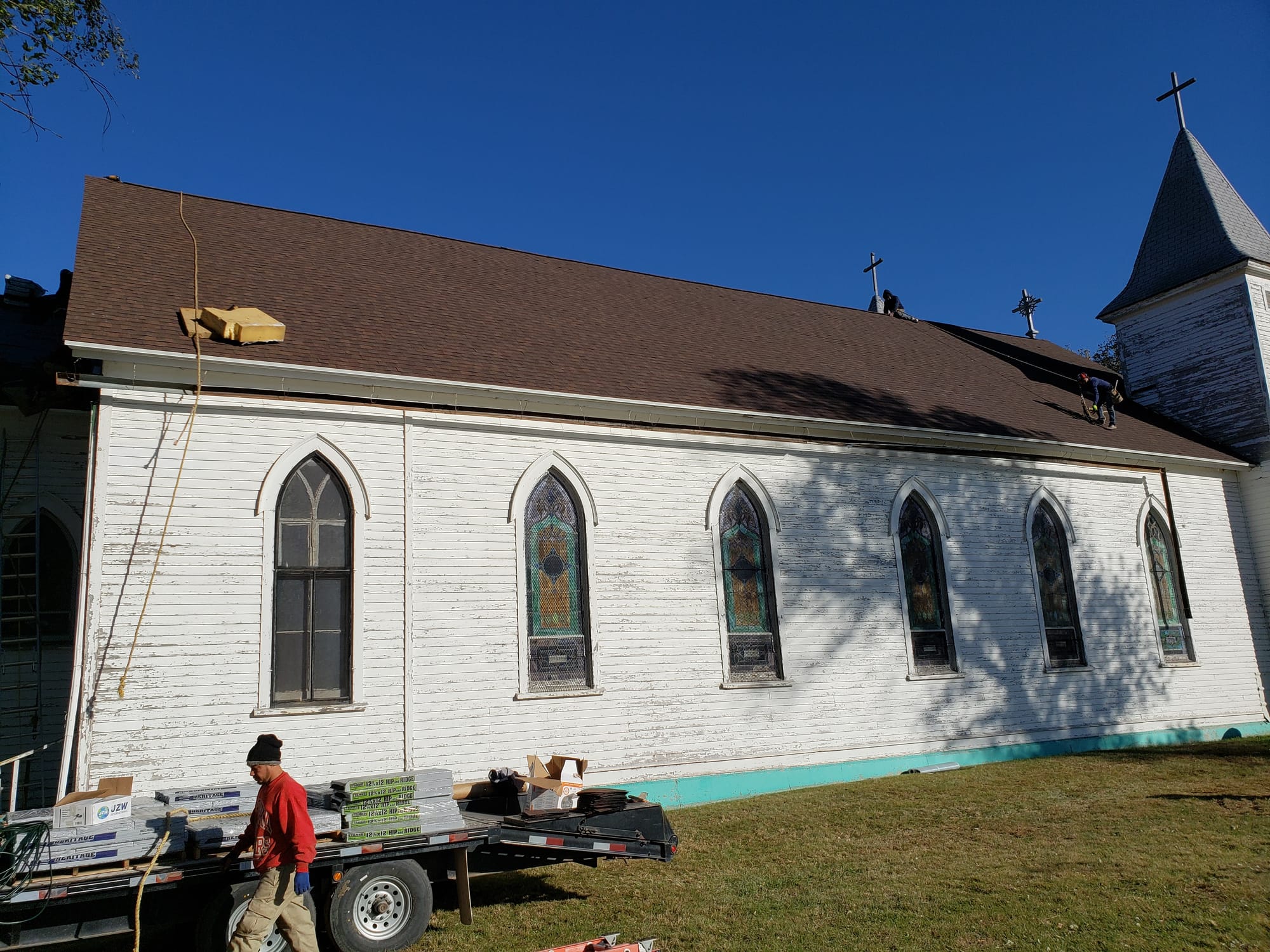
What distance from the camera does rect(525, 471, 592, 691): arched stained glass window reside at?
1264 cm

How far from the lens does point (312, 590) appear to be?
11.5 metres

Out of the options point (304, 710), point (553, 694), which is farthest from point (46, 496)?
point (553, 694)

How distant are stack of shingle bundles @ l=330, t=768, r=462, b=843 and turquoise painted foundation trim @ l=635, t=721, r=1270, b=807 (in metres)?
3.97

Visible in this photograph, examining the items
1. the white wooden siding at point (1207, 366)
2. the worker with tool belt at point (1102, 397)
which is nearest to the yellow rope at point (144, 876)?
the worker with tool belt at point (1102, 397)

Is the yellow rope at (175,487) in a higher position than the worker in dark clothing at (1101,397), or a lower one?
lower

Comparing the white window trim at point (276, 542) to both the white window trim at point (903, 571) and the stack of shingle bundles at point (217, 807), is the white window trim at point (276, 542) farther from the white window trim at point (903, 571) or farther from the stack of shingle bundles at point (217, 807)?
the white window trim at point (903, 571)

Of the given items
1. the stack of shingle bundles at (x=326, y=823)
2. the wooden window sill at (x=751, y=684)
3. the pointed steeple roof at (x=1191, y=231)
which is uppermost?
the pointed steeple roof at (x=1191, y=231)

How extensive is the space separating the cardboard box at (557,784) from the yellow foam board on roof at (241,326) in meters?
6.00

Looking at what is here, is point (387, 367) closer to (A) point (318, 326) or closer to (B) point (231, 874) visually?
(A) point (318, 326)

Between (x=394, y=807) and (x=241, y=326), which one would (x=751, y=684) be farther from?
(x=241, y=326)

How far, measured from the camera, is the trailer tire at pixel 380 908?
7148 millimetres

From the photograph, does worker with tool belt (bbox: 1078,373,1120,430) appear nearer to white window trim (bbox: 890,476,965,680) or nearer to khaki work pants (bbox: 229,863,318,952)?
white window trim (bbox: 890,476,965,680)

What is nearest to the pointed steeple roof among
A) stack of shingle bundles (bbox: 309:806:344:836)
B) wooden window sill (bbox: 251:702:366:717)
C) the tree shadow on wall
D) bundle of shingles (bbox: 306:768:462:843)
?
the tree shadow on wall

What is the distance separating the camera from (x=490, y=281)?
56.3 ft
